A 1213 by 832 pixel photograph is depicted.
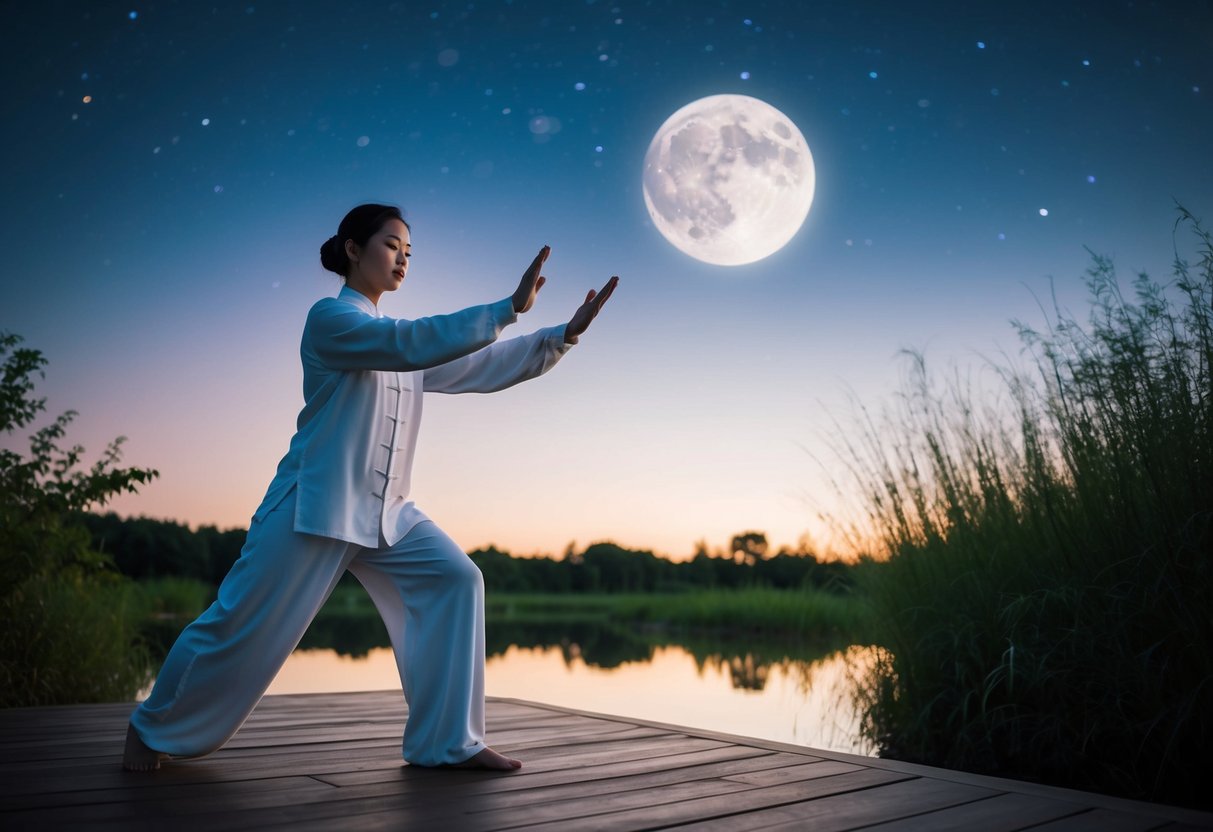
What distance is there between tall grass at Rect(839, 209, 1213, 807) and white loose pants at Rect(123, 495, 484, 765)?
1.66 meters

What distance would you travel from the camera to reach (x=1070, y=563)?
2695 millimetres

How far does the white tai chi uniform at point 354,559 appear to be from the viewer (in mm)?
1841

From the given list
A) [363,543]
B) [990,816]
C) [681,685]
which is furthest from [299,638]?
[681,685]

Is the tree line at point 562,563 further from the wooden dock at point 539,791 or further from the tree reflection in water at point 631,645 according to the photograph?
the wooden dock at point 539,791

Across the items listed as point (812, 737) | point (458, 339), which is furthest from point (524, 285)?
point (812, 737)

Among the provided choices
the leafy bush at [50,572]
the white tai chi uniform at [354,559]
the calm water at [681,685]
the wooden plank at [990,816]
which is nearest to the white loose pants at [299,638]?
the white tai chi uniform at [354,559]

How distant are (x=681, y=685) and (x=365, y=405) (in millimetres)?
5056

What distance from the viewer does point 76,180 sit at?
562 centimetres

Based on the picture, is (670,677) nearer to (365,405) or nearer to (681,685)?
(681,685)

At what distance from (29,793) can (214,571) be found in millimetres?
14408

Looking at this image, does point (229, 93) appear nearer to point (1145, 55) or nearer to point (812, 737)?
point (812, 737)

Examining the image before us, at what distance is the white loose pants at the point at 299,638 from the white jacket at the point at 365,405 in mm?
59

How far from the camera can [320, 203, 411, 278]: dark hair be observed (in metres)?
2.14

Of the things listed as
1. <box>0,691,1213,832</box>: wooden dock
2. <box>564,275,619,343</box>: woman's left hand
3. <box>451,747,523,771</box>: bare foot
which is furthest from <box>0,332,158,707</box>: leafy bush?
<box>564,275,619,343</box>: woman's left hand
